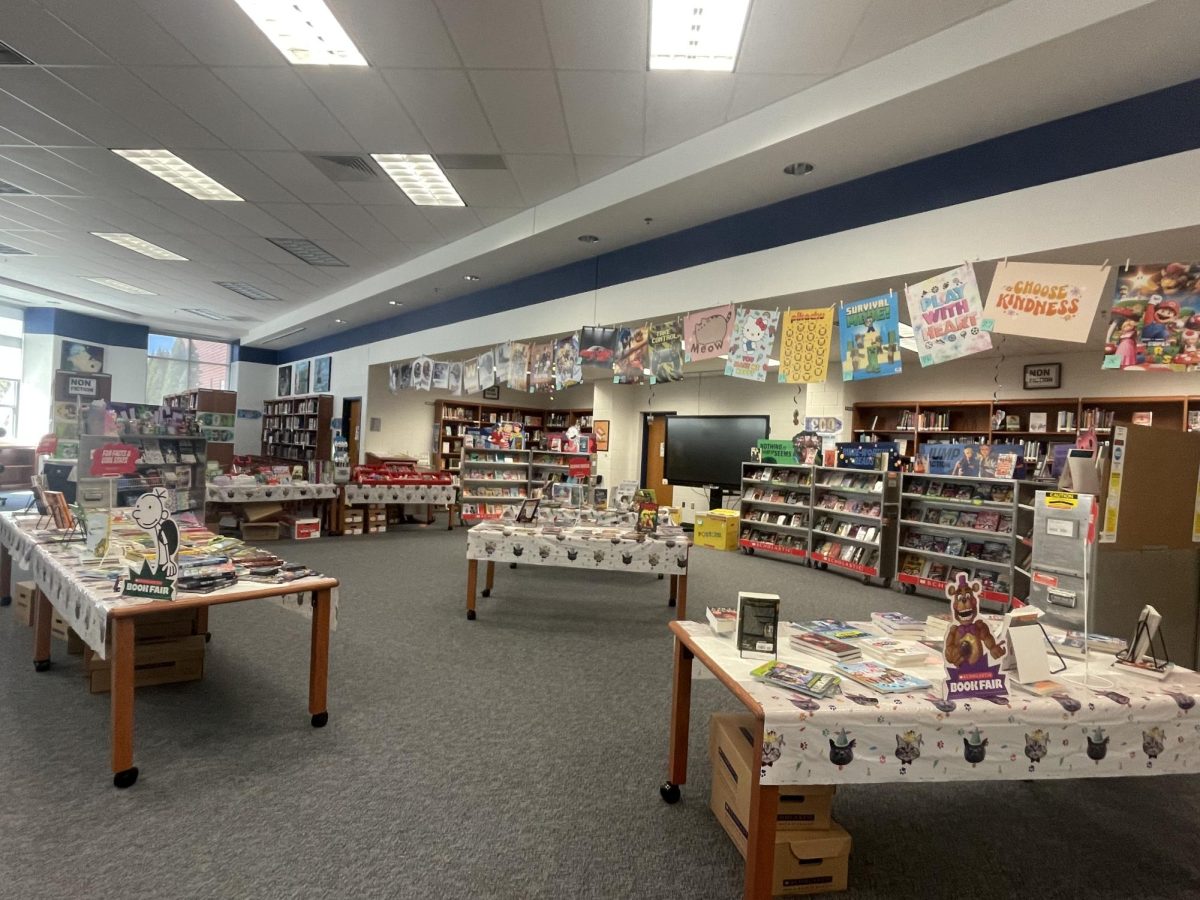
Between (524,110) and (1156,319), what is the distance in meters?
4.20

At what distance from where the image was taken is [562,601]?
5.41 meters

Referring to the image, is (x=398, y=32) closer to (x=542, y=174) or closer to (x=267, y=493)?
(x=542, y=174)

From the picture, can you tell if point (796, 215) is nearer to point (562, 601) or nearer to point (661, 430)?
point (562, 601)

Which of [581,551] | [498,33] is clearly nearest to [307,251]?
[498,33]

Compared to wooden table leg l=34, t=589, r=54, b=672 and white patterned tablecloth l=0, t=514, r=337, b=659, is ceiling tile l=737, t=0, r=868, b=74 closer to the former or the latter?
white patterned tablecloth l=0, t=514, r=337, b=659

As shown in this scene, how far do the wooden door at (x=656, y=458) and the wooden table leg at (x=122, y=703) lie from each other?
9.49m

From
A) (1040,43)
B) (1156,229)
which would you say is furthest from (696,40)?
(1156,229)

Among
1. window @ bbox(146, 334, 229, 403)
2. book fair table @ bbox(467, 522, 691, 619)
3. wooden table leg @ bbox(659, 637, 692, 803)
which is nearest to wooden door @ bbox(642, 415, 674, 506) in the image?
book fair table @ bbox(467, 522, 691, 619)

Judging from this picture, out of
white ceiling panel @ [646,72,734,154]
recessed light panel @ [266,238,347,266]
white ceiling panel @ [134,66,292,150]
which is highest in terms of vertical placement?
recessed light panel @ [266,238,347,266]

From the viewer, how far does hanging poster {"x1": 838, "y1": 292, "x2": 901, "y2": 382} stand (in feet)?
13.1

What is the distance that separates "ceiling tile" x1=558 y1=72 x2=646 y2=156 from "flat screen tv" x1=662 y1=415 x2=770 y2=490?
565 cm

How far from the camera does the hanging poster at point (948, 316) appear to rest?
357 centimetres

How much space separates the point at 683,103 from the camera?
13.6ft

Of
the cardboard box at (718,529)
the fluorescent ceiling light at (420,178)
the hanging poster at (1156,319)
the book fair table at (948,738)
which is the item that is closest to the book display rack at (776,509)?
the cardboard box at (718,529)
